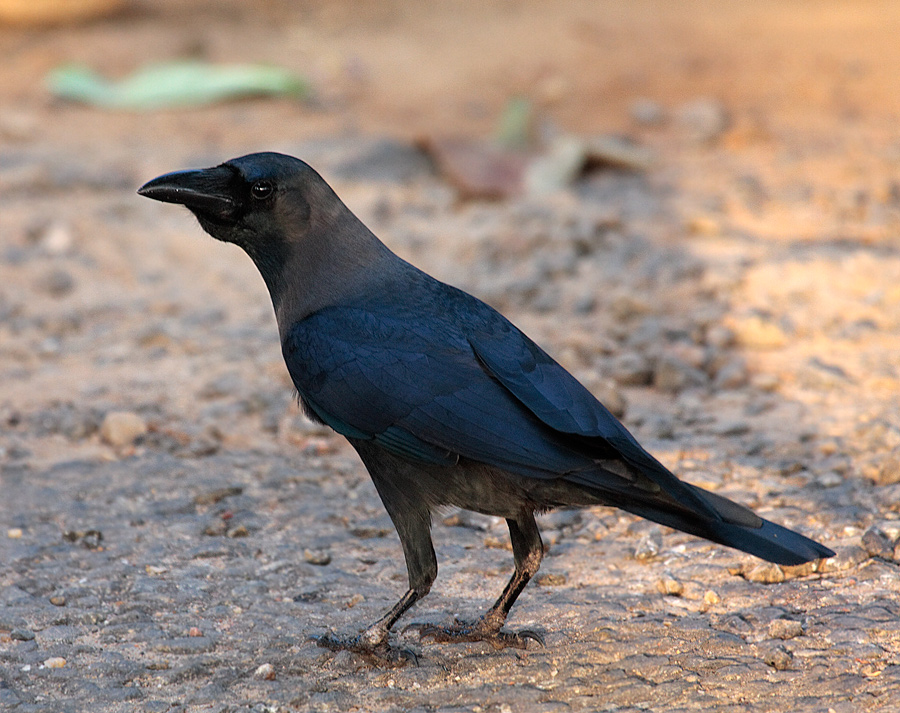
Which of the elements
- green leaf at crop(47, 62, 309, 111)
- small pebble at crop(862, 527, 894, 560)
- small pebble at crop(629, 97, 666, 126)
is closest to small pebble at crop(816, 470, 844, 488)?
small pebble at crop(862, 527, 894, 560)

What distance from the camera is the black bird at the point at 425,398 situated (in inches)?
120

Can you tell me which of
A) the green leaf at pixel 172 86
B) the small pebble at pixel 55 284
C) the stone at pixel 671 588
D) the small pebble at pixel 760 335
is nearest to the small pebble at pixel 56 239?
the small pebble at pixel 55 284

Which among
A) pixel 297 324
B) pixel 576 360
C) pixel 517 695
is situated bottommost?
pixel 517 695

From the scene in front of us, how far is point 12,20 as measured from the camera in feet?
33.6

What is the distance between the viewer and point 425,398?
3.18 meters

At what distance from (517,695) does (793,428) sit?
215cm

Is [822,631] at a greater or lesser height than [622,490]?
lesser

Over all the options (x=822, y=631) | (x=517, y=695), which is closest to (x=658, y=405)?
(x=822, y=631)

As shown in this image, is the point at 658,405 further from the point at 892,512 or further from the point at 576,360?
the point at 892,512

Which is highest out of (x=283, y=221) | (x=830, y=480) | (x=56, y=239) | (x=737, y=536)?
(x=283, y=221)

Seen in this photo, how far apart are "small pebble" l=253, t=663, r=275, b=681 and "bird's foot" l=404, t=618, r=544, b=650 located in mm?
485

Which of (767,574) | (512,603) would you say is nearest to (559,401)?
(512,603)

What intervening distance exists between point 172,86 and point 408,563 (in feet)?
22.3

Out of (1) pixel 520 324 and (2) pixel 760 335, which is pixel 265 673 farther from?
(2) pixel 760 335
